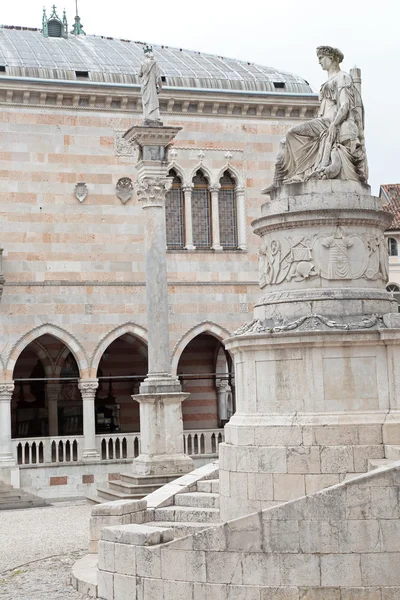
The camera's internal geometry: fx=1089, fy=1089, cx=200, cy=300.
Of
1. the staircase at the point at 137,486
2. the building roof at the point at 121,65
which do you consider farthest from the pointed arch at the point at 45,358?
the staircase at the point at 137,486

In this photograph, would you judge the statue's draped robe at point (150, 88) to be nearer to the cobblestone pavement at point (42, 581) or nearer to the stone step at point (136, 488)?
the stone step at point (136, 488)

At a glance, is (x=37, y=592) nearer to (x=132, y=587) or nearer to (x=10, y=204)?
(x=132, y=587)

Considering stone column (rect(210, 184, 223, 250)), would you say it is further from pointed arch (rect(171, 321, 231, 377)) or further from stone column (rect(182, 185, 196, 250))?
pointed arch (rect(171, 321, 231, 377))

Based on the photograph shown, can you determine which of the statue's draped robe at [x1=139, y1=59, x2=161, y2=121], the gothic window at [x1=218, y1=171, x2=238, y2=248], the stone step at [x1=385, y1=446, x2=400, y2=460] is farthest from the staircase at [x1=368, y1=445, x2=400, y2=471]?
the gothic window at [x1=218, y1=171, x2=238, y2=248]

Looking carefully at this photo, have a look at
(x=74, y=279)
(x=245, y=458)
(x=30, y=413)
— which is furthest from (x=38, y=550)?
(x=30, y=413)

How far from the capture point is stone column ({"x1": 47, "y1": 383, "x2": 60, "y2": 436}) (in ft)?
105

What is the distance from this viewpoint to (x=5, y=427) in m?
27.8

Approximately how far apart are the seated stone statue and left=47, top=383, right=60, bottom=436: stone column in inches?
790

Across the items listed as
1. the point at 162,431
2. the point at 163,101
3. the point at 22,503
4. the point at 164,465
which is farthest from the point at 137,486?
the point at 163,101

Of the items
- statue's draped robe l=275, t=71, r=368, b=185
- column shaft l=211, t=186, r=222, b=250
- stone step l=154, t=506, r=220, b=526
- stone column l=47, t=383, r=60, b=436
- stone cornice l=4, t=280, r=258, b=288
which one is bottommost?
stone step l=154, t=506, r=220, b=526

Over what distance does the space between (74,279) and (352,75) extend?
16.5 meters

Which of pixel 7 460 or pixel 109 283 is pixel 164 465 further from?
pixel 109 283

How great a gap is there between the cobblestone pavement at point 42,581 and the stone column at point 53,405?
654 inches

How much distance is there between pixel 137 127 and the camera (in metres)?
22.7
